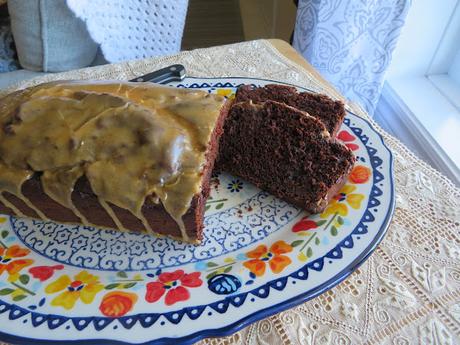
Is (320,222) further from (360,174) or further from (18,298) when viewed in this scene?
(18,298)

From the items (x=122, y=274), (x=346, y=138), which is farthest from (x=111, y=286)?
(x=346, y=138)

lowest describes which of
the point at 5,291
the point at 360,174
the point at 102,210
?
the point at 5,291

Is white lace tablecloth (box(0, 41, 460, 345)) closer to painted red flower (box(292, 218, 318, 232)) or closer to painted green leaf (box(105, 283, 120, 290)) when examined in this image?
painted red flower (box(292, 218, 318, 232))

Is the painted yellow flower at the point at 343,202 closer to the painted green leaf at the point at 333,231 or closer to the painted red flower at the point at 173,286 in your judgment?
the painted green leaf at the point at 333,231

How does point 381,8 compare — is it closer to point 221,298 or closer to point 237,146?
point 237,146

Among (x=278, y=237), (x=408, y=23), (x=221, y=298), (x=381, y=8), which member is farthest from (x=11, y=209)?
(x=408, y=23)

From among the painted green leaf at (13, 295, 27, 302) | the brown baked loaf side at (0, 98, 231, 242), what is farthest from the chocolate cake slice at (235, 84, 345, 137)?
the painted green leaf at (13, 295, 27, 302)
